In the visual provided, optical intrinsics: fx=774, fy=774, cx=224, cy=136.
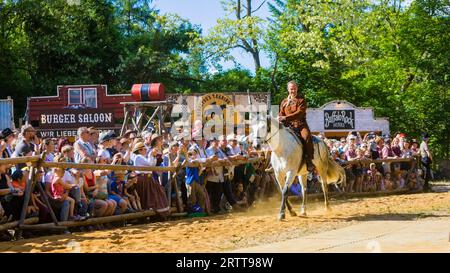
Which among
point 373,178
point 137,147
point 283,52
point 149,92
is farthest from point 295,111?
point 283,52

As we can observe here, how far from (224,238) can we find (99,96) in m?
20.2

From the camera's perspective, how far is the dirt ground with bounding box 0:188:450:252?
11.0 m

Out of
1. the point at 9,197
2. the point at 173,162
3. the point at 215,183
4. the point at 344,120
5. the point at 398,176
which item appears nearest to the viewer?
the point at 9,197

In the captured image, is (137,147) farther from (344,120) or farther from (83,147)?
(344,120)

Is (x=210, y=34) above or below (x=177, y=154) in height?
above

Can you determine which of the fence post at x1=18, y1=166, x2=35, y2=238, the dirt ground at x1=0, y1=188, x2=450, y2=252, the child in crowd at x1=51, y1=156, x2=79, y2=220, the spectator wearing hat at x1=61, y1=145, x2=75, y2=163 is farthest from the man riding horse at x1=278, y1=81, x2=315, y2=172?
the fence post at x1=18, y1=166, x2=35, y2=238

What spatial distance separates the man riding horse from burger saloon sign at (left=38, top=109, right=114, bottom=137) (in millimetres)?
13861

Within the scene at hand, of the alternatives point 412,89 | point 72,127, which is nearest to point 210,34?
point 412,89

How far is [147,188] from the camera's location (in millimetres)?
15445

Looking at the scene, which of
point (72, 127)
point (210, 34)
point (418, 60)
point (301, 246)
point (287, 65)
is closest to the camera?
point (301, 246)

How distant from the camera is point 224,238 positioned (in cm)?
1189

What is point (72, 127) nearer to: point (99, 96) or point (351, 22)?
point (99, 96)

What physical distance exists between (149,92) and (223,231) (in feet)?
40.0

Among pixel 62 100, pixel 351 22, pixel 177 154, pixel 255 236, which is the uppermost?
pixel 351 22
